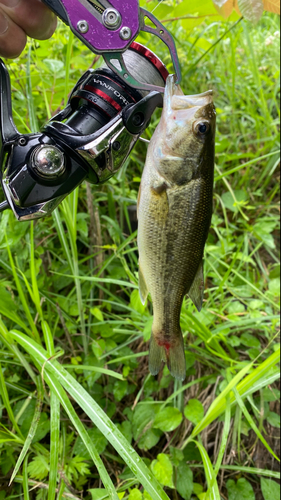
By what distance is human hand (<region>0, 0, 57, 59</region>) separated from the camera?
40.0 inches

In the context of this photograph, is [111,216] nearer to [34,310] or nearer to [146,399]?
[34,310]

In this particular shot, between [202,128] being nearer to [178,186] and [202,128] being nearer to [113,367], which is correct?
[178,186]

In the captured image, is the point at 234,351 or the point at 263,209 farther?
the point at 263,209

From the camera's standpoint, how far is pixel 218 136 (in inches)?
99.3

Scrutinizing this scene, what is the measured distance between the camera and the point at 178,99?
3.11 ft

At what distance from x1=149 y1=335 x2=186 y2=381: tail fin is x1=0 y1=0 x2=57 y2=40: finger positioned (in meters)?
1.08

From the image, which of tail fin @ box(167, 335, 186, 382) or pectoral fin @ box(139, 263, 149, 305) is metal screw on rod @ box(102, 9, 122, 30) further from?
tail fin @ box(167, 335, 186, 382)

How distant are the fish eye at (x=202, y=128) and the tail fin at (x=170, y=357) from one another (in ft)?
2.26

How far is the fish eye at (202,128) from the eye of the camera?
3.19 ft

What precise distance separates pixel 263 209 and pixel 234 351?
1165 mm

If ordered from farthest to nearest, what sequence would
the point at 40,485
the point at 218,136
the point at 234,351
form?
1. the point at 218,136
2. the point at 234,351
3. the point at 40,485

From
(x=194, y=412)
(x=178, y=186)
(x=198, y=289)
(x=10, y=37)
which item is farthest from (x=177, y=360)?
(x=10, y=37)

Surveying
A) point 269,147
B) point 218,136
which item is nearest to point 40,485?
point 218,136

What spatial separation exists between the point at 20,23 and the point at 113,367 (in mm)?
1544
